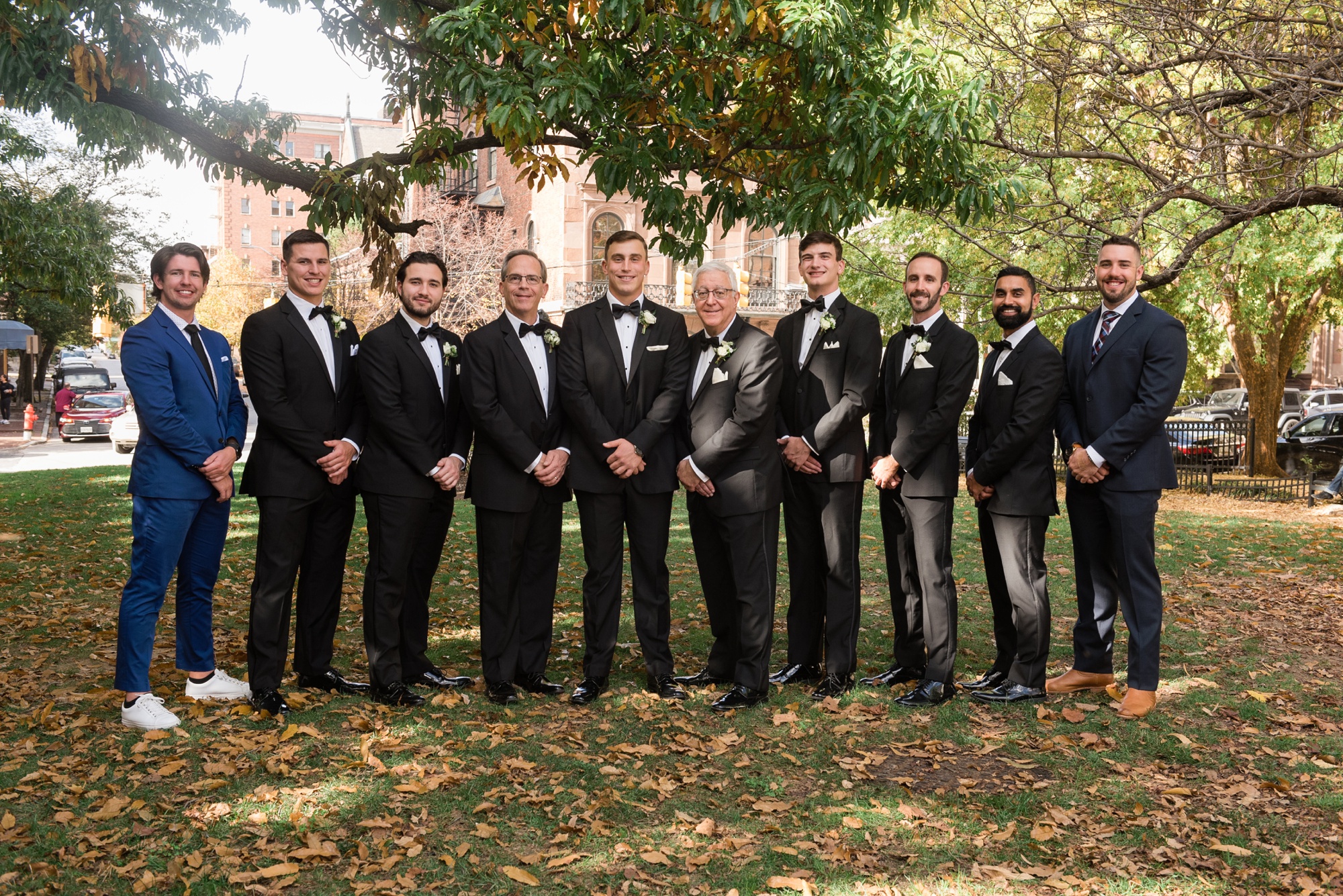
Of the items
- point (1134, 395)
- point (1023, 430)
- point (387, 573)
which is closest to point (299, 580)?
point (387, 573)

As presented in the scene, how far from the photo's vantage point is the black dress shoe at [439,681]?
264 inches

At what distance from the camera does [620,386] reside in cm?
645

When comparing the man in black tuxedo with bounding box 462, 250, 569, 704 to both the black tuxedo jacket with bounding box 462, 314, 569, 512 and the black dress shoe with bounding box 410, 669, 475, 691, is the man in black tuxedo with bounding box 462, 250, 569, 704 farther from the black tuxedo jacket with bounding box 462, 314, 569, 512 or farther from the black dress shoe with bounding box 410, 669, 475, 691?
the black dress shoe with bounding box 410, 669, 475, 691

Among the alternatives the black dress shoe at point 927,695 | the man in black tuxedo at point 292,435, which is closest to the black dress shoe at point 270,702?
the man in black tuxedo at point 292,435

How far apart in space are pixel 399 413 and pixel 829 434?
8.25ft

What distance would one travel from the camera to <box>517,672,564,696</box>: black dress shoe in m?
6.60

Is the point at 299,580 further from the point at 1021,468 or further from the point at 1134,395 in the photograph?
the point at 1134,395

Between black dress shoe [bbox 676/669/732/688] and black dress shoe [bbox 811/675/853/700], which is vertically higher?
black dress shoe [bbox 811/675/853/700]

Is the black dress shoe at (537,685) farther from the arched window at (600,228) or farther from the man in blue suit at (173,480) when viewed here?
the arched window at (600,228)

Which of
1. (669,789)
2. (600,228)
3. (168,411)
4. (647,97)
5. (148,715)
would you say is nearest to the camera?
(669,789)

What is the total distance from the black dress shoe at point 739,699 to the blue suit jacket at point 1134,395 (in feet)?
7.54

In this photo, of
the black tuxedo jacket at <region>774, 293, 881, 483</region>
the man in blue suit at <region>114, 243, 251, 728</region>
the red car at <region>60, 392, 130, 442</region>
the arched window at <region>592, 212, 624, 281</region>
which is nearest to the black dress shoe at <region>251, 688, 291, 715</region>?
the man in blue suit at <region>114, 243, 251, 728</region>

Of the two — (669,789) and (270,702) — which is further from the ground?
(270,702)

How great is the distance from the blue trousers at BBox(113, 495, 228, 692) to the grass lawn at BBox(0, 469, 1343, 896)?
1.07 feet
